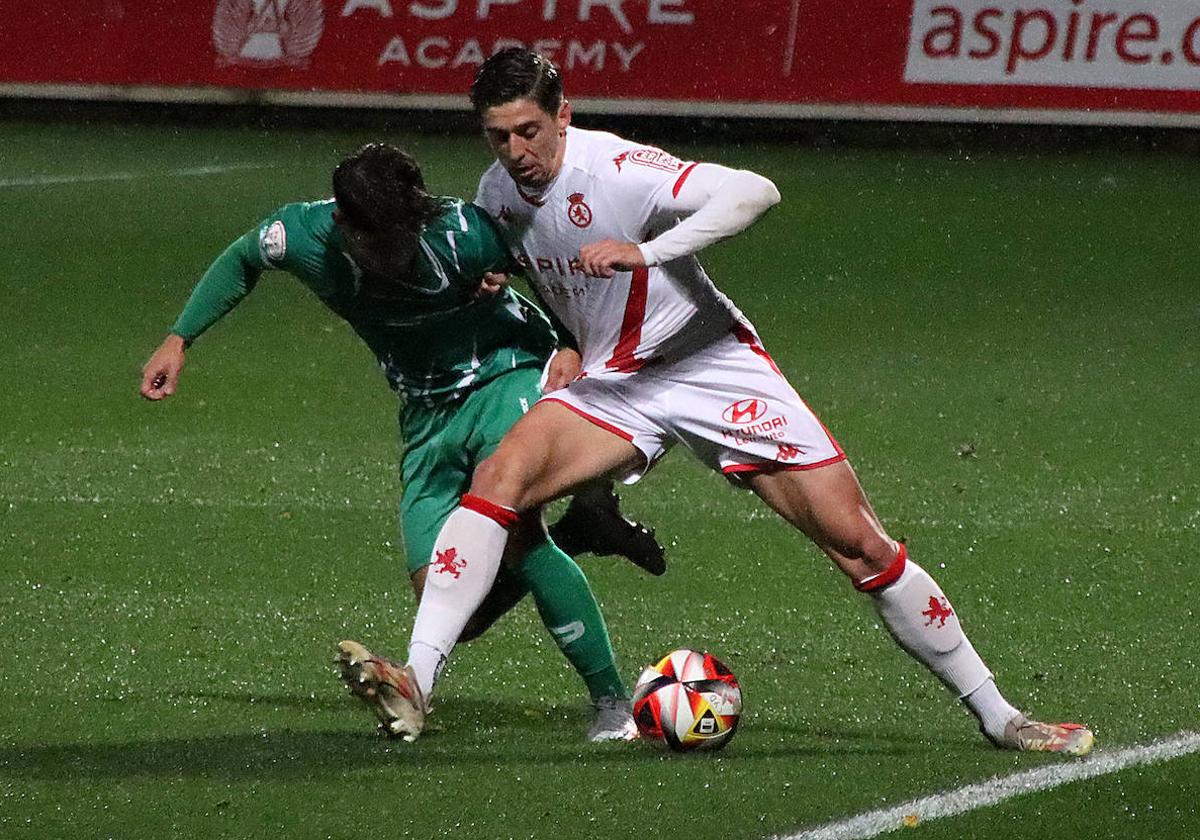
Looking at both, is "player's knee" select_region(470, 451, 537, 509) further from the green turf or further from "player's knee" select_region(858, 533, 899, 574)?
"player's knee" select_region(858, 533, 899, 574)

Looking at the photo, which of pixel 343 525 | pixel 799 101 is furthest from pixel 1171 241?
pixel 343 525

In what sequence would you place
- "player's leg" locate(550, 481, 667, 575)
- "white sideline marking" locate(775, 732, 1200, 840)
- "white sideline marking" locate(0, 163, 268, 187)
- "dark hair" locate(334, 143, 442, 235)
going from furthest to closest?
1. "white sideline marking" locate(0, 163, 268, 187)
2. "player's leg" locate(550, 481, 667, 575)
3. "dark hair" locate(334, 143, 442, 235)
4. "white sideline marking" locate(775, 732, 1200, 840)

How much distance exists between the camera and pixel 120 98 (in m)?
16.5

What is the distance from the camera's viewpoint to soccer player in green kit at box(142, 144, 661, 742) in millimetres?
5215

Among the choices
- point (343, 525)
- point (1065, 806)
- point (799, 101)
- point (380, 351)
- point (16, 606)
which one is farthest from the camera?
point (799, 101)

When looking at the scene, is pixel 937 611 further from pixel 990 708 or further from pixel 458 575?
pixel 458 575

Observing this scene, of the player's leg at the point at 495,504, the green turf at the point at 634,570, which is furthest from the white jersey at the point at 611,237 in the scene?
the green turf at the point at 634,570

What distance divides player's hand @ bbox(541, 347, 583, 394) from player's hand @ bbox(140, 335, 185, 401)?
3.26 feet

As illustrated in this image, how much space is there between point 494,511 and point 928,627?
1.17 m

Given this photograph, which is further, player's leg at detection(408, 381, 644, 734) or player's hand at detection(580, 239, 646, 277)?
Result: player's leg at detection(408, 381, 644, 734)

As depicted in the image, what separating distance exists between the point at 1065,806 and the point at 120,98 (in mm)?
13227

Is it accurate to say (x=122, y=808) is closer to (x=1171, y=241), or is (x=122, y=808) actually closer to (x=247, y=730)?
(x=247, y=730)

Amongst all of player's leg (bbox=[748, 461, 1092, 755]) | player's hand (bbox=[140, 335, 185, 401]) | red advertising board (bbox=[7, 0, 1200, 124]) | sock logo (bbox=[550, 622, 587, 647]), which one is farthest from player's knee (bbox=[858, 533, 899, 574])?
red advertising board (bbox=[7, 0, 1200, 124])

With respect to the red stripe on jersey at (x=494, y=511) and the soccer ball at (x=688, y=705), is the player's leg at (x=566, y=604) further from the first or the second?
the red stripe on jersey at (x=494, y=511)
